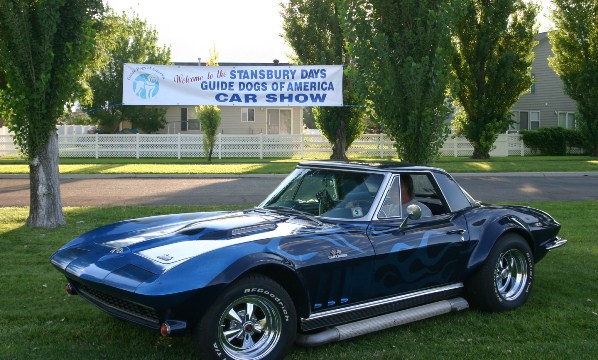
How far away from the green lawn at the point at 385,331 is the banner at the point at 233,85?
50.2 feet

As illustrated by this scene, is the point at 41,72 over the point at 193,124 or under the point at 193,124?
under

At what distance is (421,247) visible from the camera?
514cm

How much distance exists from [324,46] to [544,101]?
20546mm

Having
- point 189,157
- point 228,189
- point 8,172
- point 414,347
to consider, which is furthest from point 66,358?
point 189,157

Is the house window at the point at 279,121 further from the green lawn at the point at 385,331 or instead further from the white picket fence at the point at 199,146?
the green lawn at the point at 385,331

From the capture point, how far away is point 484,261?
556cm

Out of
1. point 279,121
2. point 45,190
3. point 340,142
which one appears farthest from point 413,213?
point 279,121

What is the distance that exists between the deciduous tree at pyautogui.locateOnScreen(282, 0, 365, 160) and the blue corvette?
65.9 ft

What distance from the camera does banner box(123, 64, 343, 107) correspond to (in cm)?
2183

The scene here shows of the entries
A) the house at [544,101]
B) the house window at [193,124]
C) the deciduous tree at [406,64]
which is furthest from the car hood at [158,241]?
the house at [544,101]

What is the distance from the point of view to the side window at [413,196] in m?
5.25

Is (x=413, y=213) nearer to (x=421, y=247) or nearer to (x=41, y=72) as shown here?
(x=421, y=247)

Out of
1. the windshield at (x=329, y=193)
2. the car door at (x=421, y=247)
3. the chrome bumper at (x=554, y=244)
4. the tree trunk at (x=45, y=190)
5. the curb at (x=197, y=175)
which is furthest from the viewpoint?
the curb at (x=197, y=175)

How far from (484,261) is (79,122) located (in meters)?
50.7
